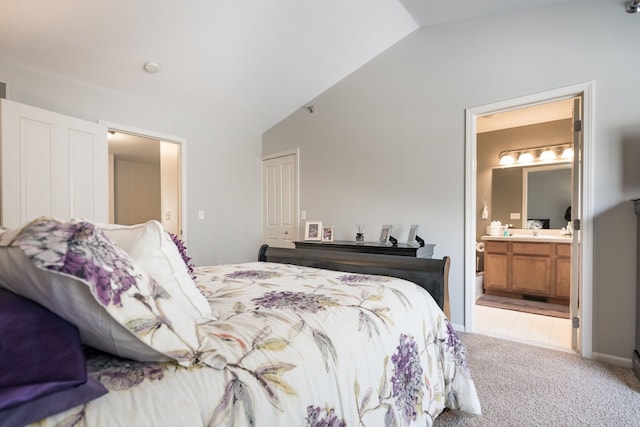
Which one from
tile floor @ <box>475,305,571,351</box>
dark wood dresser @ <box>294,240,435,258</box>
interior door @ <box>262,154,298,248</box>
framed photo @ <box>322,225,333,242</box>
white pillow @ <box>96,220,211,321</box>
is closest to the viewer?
white pillow @ <box>96,220,211,321</box>

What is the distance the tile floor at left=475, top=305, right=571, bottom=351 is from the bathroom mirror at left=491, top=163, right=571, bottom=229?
160 cm

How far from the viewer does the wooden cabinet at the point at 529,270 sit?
3.90 metres

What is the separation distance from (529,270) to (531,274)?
5 centimetres

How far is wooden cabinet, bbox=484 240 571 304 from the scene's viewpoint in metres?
3.90

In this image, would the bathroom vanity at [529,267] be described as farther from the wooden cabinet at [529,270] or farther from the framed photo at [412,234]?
the framed photo at [412,234]

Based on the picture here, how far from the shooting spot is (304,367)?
2.79 ft

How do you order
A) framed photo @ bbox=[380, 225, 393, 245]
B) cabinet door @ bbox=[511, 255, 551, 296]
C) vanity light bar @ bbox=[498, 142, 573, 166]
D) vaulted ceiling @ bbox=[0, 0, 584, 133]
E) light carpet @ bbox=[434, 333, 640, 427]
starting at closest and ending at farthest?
light carpet @ bbox=[434, 333, 640, 427]
vaulted ceiling @ bbox=[0, 0, 584, 133]
framed photo @ bbox=[380, 225, 393, 245]
cabinet door @ bbox=[511, 255, 551, 296]
vanity light bar @ bbox=[498, 142, 573, 166]

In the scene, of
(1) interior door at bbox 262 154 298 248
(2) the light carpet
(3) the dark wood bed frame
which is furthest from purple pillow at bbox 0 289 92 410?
(1) interior door at bbox 262 154 298 248

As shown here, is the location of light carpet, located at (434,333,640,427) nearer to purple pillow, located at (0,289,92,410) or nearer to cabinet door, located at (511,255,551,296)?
purple pillow, located at (0,289,92,410)

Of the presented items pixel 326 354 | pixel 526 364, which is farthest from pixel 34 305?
pixel 526 364

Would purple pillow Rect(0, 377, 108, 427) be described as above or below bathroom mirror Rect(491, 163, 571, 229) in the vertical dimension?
below

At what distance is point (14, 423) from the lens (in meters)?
0.47

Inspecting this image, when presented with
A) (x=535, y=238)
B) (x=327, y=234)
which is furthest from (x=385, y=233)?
(x=535, y=238)

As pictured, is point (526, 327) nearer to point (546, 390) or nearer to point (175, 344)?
point (546, 390)
